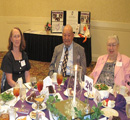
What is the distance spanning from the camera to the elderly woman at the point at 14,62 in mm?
2606

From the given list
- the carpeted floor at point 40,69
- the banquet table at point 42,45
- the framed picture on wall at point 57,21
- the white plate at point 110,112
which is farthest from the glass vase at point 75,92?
the framed picture on wall at point 57,21

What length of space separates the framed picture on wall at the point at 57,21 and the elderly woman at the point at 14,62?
328 cm

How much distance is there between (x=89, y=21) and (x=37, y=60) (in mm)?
2087

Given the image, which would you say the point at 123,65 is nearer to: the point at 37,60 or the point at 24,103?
the point at 24,103

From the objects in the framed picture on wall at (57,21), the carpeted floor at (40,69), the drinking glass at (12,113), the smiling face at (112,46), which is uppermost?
the framed picture on wall at (57,21)

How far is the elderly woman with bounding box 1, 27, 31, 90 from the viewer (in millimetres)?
2606

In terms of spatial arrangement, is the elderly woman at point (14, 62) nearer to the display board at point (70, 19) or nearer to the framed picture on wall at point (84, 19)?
the display board at point (70, 19)

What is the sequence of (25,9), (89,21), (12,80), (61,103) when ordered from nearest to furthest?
(61,103), (12,80), (89,21), (25,9)

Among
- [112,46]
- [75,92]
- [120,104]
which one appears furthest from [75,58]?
[75,92]

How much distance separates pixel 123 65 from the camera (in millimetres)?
2645

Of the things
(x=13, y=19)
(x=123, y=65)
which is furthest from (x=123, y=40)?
(x=13, y=19)

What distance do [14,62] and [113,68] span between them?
55.9 inches

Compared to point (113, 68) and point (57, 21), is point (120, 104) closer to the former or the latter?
point (113, 68)

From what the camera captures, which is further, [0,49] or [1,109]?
[0,49]
